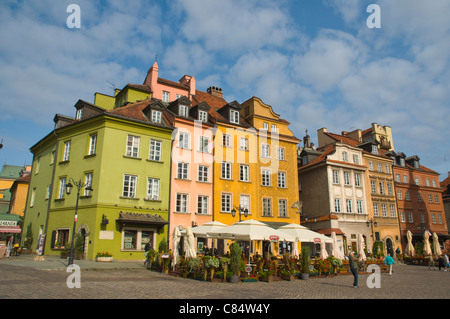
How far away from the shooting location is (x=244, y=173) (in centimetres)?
3431

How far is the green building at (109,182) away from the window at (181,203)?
3.94 feet

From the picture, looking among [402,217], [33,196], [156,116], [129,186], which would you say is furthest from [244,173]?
[402,217]

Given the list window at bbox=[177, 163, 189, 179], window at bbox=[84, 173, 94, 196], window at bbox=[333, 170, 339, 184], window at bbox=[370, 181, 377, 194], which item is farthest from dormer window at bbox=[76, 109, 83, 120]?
window at bbox=[370, 181, 377, 194]

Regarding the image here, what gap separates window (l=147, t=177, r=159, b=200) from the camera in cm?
2847

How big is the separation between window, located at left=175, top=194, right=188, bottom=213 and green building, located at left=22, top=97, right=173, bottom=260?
1.20 metres

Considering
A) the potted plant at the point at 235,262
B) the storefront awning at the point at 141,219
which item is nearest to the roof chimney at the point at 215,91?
the storefront awning at the point at 141,219

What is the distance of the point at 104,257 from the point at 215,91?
1050 inches

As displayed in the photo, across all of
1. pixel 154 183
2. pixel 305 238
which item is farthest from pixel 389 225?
pixel 154 183

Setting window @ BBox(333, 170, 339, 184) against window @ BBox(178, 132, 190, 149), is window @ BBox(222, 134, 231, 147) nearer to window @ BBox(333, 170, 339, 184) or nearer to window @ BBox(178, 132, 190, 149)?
window @ BBox(178, 132, 190, 149)

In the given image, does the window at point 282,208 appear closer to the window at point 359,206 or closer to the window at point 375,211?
the window at point 359,206

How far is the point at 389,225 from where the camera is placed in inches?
1754
